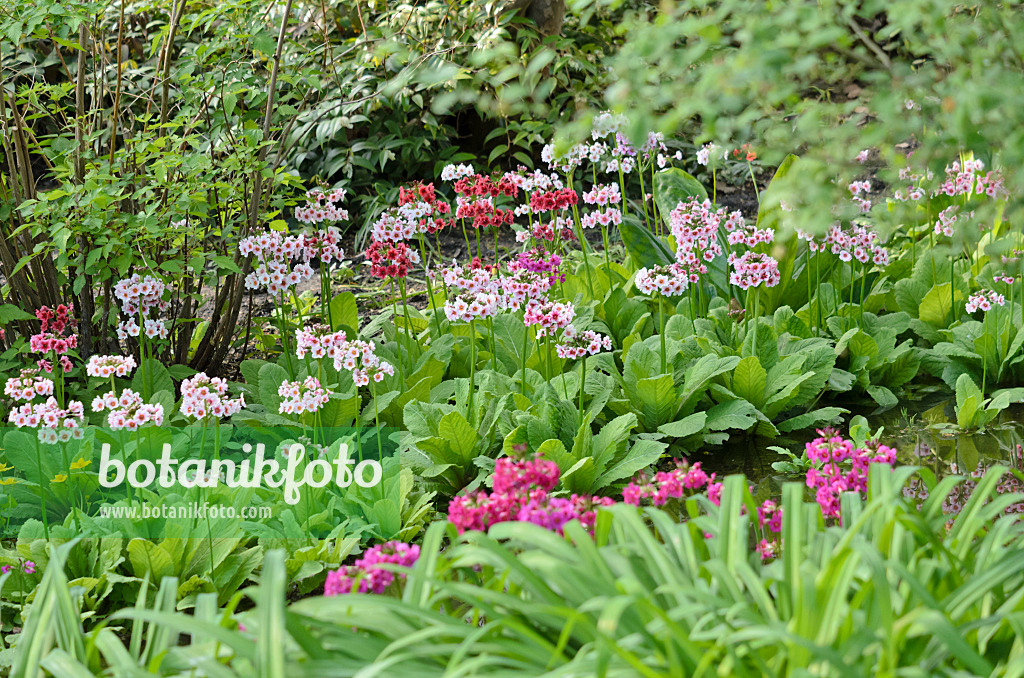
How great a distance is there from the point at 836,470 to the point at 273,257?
1.88m

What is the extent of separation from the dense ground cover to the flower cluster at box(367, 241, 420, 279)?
1 cm

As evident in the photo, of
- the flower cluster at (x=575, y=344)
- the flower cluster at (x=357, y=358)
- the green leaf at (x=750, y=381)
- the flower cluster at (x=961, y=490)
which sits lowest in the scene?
the flower cluster at (x=961, y=490)

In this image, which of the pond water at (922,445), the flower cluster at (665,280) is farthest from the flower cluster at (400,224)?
the pond water at (922,445)

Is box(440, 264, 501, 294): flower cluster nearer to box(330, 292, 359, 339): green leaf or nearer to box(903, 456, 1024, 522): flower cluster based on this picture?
box(330, 292, 359, 339): green leaf

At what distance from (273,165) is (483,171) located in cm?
278

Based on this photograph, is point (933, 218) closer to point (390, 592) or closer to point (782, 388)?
point (782, 388)

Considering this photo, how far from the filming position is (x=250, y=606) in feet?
7.24

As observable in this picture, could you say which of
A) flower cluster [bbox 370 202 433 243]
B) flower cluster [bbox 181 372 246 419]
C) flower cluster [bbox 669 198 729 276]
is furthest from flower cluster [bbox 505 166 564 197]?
flower cluster [bbox 181 372 246 419]

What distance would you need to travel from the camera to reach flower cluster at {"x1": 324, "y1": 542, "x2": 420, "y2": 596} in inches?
61.2

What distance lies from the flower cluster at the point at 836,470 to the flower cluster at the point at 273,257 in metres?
1.73

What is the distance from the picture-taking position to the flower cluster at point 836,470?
6.06ft

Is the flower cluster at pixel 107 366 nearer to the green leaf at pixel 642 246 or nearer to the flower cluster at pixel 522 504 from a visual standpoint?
the flower cluster at pixel 522 504

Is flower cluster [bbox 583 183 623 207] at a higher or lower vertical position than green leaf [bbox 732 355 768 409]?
higher

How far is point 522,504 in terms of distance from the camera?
1717 millimetres
